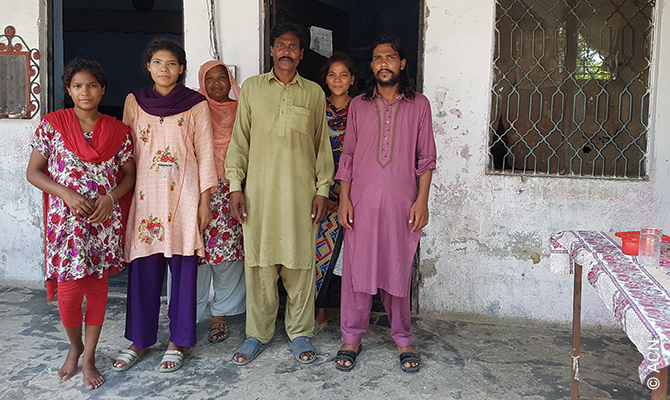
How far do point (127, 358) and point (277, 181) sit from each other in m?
1.27

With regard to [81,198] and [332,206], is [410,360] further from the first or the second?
[81,198]

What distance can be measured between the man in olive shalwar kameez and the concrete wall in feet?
2.77

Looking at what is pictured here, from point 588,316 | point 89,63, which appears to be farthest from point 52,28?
point 588,316

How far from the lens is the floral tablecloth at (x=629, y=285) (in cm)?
137

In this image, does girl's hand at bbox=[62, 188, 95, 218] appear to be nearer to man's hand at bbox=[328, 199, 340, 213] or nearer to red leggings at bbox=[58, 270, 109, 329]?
red leggings at bbox=[58, 270, 109, 329]

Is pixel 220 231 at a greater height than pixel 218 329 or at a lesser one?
greater

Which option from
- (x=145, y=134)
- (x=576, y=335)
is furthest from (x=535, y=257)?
(x=145, y=134)

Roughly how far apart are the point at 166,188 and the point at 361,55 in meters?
4.76

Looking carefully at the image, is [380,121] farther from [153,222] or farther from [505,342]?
[505,342]

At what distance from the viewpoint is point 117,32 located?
8.53 metres

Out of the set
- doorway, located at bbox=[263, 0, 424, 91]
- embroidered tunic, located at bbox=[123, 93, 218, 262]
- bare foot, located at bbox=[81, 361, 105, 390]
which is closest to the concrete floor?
bare foot, located at bbox=[81, 361, 105, 390]

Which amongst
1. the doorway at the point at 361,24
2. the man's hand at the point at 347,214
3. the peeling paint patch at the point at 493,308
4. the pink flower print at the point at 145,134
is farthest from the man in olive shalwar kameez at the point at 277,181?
the peeling paint patch at the point at 493,308

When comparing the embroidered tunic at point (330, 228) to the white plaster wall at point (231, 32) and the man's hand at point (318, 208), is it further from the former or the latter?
the white plaster wall at point (231, 32)

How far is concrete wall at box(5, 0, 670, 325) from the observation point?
3.34 meters
